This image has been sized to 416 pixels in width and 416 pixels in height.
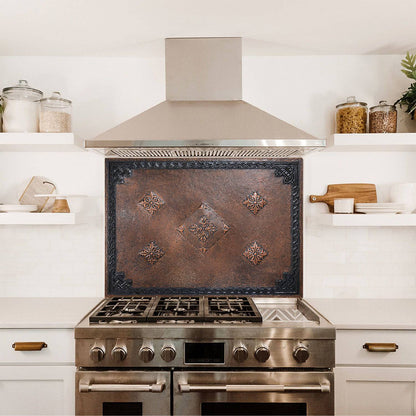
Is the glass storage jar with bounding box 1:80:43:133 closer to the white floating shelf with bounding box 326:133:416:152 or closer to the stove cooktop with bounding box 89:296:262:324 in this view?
the stove cooktop with bounding box 89:296:262:324

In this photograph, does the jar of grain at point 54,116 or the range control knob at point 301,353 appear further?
the jar of grain at point 54,116

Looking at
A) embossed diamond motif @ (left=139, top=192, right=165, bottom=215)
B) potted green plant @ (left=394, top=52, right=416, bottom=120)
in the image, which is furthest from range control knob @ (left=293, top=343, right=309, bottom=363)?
potted green plant @ (left=394, top=52, right=416, bottom=120)

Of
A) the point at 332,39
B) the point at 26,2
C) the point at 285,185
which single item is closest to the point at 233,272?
the point at 285,185

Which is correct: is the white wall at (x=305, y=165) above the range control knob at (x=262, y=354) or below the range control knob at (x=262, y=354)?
above

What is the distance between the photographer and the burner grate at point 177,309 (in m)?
1.87

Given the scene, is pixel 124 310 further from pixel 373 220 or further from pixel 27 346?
pixel 373 220

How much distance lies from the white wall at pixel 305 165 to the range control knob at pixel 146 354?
80cm

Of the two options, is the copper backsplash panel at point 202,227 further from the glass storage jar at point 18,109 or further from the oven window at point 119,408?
the oven window at point 119,408

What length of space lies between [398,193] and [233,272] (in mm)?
1161

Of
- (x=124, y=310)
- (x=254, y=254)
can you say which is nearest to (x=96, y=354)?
(x=124, y=310)

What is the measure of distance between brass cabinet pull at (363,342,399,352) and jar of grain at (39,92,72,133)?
2044 mm

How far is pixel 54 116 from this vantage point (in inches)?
83.7

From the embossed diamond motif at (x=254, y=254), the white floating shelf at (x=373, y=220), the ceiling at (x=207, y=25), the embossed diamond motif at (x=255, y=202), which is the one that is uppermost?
the ceiling at (x=207, y=25)

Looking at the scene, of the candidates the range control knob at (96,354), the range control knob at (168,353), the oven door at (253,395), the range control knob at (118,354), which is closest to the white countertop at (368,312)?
the oven door at (253,395)
